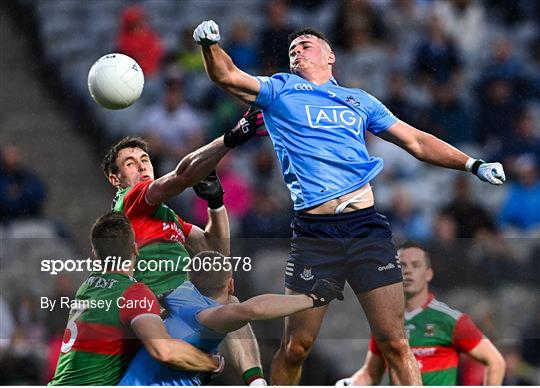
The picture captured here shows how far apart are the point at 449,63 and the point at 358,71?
0.79 meters

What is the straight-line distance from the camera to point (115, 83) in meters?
7.22

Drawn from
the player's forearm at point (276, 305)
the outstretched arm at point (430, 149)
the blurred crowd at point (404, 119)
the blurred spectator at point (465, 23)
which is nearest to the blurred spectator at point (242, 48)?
the blurred crowd at point (404, 119)

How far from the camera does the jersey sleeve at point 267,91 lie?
6.53m

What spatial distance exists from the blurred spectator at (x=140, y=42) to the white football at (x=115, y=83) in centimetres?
380

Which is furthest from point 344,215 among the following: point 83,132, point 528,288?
point 83,132

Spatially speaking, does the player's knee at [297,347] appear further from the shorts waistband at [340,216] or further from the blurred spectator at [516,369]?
the blurred spectator at [516,369]

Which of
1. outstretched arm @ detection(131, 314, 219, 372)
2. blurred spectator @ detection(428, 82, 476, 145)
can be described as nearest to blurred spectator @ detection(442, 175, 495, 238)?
blurred spectator @ detection(428, 82, 476, 145)

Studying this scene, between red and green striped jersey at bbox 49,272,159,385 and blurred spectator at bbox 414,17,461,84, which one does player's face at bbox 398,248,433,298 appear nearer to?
red and green striped jersey at bbox 49,272,159,385

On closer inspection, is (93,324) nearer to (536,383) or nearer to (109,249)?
(109,249)

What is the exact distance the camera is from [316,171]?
6500mm

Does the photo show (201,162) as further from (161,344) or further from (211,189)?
(161,344)

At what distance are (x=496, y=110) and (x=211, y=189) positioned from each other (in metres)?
4.32

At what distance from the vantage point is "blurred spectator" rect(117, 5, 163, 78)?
11117 millimetres

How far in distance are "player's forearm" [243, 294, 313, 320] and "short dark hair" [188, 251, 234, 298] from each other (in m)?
0.65
